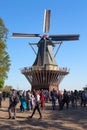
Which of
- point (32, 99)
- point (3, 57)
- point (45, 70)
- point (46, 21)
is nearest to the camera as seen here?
point (32, 99)

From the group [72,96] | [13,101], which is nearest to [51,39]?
[72,96]

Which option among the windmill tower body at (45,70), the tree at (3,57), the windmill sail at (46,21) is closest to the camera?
the tree at (3,57)

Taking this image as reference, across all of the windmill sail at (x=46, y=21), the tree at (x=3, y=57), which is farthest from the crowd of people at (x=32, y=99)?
the windmill sail at (x=46, y=21)

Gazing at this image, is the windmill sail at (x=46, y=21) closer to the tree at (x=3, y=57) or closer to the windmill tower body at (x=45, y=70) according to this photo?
the windmill tower body at (x=45, y=70)

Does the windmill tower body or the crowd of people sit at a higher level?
the windmill tower body

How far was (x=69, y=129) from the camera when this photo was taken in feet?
53.5

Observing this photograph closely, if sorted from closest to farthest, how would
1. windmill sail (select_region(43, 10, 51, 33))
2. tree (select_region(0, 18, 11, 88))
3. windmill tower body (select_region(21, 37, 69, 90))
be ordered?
tree (select_region(0, 18, 11, 88)) < windmill tower body (select_region(21, 37, 69, 90)) < windmill sail (select_region(43, 10, 51, 33))

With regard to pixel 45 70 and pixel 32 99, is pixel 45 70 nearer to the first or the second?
pixel 45 70

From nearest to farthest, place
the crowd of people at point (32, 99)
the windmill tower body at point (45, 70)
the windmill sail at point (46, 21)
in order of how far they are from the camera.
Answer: the crowd of people at point (32, 99)
the windmill tower body at point (45, 70)
the windmill sail at point (46, 21)

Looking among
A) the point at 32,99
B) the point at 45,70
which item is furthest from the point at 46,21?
→ the point at 32,99

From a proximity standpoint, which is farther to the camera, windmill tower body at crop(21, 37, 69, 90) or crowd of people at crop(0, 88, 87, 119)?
windmill tower body at crop(21, 37, 69, 90)

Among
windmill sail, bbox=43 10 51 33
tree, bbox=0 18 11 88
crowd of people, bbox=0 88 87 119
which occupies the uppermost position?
windmill sail, bbox=43 10 51 33

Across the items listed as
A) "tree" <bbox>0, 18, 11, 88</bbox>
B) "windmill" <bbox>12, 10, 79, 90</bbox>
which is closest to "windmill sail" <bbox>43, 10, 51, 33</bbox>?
"windmill" <bbox>12, 10, 79, 90</bbox>

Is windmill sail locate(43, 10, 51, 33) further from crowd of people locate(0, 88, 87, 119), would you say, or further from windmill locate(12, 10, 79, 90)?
crowd of people locate(0, 88, 87, 119)
